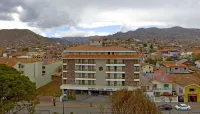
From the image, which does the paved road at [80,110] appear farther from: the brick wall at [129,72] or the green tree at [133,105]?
the green tree at [133,105]

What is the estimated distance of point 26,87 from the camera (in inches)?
1179

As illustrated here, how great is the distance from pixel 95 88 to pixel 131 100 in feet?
77.7

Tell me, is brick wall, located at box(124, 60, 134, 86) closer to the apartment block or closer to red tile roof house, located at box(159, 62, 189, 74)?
the apartment block

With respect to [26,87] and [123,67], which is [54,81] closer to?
[123,67]

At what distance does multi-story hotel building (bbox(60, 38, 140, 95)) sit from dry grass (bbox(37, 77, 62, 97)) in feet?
13.5

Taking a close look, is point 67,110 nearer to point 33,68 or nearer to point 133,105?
point 133,105

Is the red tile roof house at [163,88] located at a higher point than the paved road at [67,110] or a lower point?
higher

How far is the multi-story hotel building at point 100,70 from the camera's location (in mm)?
48625

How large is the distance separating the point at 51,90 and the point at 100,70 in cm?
1333

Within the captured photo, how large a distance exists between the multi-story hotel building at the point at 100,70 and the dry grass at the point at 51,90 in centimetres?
411

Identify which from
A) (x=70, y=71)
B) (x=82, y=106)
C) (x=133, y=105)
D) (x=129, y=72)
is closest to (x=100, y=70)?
(x=129, y=72)

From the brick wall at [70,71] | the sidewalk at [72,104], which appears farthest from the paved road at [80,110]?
the brick wall at [70,71]

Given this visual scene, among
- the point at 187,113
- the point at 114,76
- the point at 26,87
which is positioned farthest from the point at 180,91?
the point at 26,87

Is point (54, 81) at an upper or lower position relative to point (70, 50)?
lower
